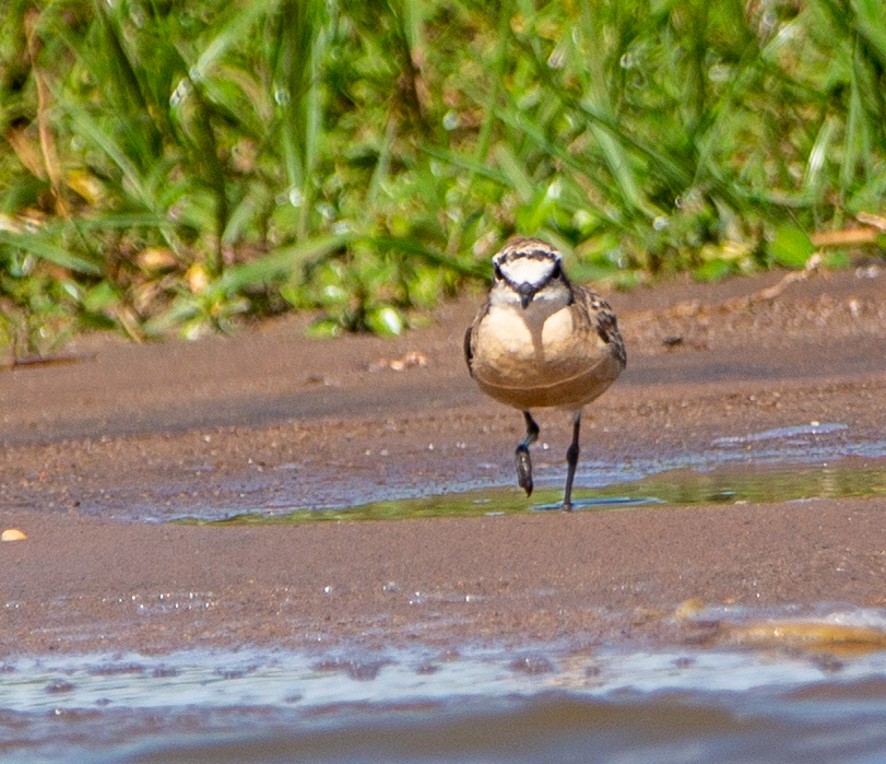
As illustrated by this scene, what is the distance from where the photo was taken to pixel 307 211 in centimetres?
870

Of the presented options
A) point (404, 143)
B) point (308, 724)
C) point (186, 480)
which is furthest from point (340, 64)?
point (308, 724)

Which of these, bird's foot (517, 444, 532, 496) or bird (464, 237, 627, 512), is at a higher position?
bird (464, 237, 627, 512)

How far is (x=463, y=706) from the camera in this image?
350 centimetres

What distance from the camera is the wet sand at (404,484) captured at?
13.4 ft

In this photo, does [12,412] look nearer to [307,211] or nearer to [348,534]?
[307,211]

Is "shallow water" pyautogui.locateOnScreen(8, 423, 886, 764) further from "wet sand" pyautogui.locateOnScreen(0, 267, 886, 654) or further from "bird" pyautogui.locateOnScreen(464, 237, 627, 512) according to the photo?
"bird" pyautogui.locateOnScreen(464, 237, 627, 512)

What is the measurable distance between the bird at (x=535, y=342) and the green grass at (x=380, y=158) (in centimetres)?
229

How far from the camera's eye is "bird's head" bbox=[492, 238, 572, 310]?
568 centimetres

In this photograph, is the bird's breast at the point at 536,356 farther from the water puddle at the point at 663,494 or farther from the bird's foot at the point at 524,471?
the water puddle at the point at 663,494

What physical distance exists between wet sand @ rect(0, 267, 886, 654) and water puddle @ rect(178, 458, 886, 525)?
0.16m

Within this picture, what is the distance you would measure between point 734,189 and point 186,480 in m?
3.42

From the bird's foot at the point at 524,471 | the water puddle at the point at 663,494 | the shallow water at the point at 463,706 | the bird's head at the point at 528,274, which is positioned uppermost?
the bird's head at the point at 528,274

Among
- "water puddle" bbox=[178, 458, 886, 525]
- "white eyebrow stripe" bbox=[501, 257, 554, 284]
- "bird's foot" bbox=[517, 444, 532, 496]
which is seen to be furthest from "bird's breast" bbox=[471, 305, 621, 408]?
"water puddle" bbox=[178, 458, 886, 525]

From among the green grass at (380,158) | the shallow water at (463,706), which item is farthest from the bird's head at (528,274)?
the green grass at (380,158)
